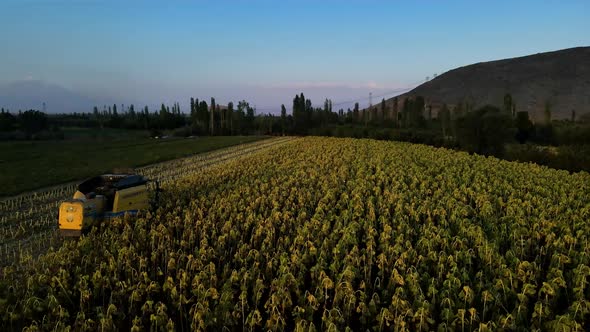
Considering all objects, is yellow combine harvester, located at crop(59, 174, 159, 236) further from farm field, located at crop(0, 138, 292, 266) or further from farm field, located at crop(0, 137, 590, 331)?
farm field, located at crop(0, 138, 292, 266)

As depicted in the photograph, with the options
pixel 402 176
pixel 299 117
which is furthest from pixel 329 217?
pixel 299 117

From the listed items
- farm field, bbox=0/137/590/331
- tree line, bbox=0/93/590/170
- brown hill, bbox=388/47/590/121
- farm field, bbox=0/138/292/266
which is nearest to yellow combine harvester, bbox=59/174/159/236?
farm field, bbox=0/137/590/331

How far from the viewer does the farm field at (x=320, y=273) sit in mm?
6438

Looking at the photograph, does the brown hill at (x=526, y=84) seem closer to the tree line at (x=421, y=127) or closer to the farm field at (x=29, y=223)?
the tree line at (x=421, y=127)

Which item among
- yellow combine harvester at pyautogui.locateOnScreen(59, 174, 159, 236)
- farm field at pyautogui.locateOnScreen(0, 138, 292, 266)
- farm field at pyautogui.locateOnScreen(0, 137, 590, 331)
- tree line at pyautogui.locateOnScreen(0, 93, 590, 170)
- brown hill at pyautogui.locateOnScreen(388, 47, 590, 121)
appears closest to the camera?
farm field at pyautogui.locateOnScreen(0, 137, 590, 331)

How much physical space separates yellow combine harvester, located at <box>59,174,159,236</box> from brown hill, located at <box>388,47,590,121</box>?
133418 millimetres

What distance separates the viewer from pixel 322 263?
8078 mm

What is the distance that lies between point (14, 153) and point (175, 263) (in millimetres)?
41234

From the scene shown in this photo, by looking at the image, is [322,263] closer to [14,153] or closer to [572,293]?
[572,293]

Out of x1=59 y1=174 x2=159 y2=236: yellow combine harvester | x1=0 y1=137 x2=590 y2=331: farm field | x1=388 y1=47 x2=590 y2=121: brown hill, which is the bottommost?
x1=0 y1=137 x2=590 y2=331: farm field

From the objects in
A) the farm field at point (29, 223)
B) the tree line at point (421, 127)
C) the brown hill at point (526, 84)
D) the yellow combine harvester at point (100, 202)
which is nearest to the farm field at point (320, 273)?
the yellow combine harvester at point (100, 202)

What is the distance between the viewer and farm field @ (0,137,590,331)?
6438mm

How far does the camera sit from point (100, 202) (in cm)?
1156

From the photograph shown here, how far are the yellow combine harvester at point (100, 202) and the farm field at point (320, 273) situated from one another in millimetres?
426
